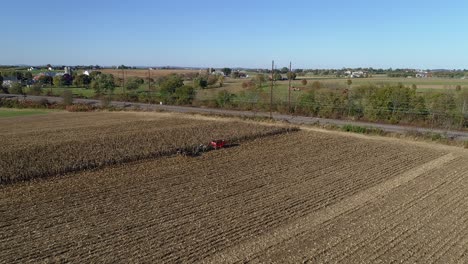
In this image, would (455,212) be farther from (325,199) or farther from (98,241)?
(98,241)

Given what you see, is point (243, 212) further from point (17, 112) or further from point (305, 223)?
point (17, 112)

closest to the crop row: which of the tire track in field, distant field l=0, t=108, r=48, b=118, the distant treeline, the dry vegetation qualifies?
the tire track in field

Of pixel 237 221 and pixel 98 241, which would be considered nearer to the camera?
pixel 98 241

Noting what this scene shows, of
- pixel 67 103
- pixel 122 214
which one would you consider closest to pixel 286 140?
pixel 122 214

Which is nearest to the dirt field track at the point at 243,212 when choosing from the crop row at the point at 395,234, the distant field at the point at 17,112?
the crop row at the point at 395,234

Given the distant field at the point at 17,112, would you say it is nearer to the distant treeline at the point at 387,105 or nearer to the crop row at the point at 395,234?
the distant treeline at the point at 387,105

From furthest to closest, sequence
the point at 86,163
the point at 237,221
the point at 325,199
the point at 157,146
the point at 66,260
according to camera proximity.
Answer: the point at 157,146
the point at 86,163
the point at 325,199
the point at 237,221
the point at 66,260

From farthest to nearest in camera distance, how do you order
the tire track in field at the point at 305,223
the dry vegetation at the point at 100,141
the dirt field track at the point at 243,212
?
1. the dry vegetation at the point at 100,141
2. the dirt field track at the point at 243,212
3. the tire track in field at the point at 305,223
